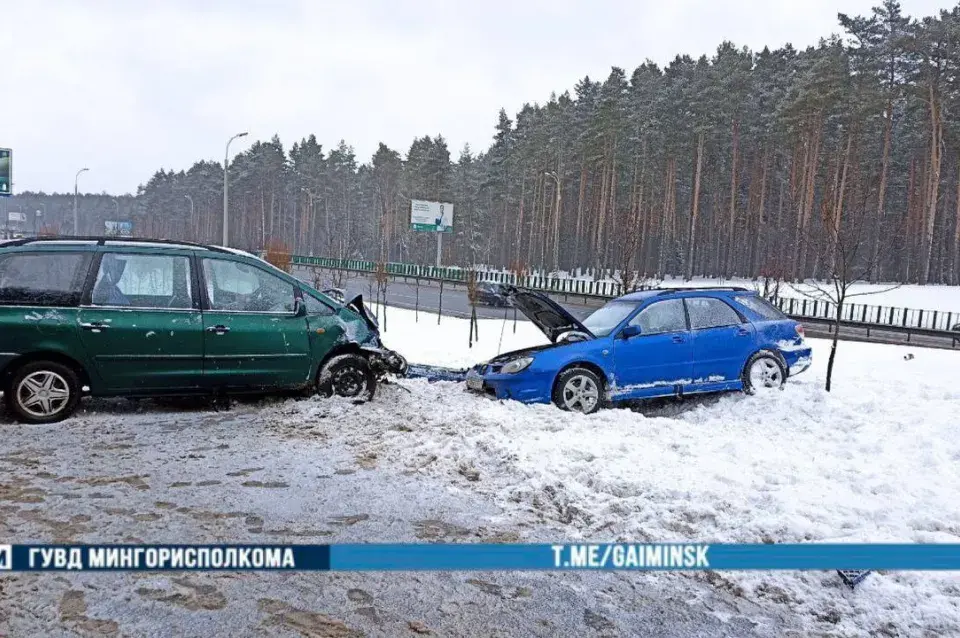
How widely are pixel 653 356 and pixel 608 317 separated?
3.09 ft

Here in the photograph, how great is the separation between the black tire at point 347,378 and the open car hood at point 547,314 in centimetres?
226

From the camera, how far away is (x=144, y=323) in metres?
6.54

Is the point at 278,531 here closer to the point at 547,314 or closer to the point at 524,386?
the point at 524,386

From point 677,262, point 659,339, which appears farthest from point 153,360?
point 677,262

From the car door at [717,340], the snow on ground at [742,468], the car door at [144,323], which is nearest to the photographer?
the snow on ground at [742,468]

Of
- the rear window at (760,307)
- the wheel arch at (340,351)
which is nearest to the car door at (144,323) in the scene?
the wheel arch at (340,351)

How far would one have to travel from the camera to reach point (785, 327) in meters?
8.87

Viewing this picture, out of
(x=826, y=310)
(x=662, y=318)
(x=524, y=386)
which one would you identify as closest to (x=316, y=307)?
(x=524, y=386)

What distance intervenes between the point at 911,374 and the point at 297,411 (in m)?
9.79

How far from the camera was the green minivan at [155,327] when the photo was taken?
20.5ft

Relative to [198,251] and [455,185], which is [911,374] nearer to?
[198,251]

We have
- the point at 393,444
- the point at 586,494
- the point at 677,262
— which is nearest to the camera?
the point at 586,494

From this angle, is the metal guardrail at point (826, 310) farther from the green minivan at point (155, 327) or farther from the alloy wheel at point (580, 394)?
the green minivan at point (155, 327)

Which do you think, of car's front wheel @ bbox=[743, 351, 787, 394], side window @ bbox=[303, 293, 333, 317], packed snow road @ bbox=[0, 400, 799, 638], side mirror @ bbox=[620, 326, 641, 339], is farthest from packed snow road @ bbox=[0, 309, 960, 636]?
side mirror @ bbox=[620, 326, 641, 339]
